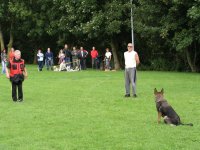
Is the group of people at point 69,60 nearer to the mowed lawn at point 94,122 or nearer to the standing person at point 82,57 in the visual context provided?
the standing person at point 82,57

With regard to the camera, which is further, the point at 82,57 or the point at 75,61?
the point at 82,57

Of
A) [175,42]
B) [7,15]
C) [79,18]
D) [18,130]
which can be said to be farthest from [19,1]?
[18,130]

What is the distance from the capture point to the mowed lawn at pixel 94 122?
1053 cm

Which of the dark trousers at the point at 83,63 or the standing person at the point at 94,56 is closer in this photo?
the dark trousers at the point at 83,63

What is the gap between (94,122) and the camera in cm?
1337

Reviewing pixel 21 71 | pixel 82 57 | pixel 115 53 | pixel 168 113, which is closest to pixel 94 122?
pixel 168 113

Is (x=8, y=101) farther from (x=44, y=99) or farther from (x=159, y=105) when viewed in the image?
(x=159, y=105)

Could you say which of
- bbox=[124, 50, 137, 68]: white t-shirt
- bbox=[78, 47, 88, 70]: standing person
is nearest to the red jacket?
bbox=[124, 50, 137, 68]: white t-shirt

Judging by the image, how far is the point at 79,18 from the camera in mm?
45438

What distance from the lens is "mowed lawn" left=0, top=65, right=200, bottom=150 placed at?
10531 millimetres

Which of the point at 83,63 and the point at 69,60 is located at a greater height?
the point at 69,60

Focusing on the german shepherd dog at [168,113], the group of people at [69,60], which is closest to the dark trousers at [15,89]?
the german shepherd dog at [168,113]

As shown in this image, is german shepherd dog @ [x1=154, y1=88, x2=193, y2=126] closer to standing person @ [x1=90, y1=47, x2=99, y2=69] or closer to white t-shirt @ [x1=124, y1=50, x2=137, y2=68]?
white t-shirt @ [x1=124, y1=50, x2=137, y2=68]

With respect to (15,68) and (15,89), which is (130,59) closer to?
(15,68)
